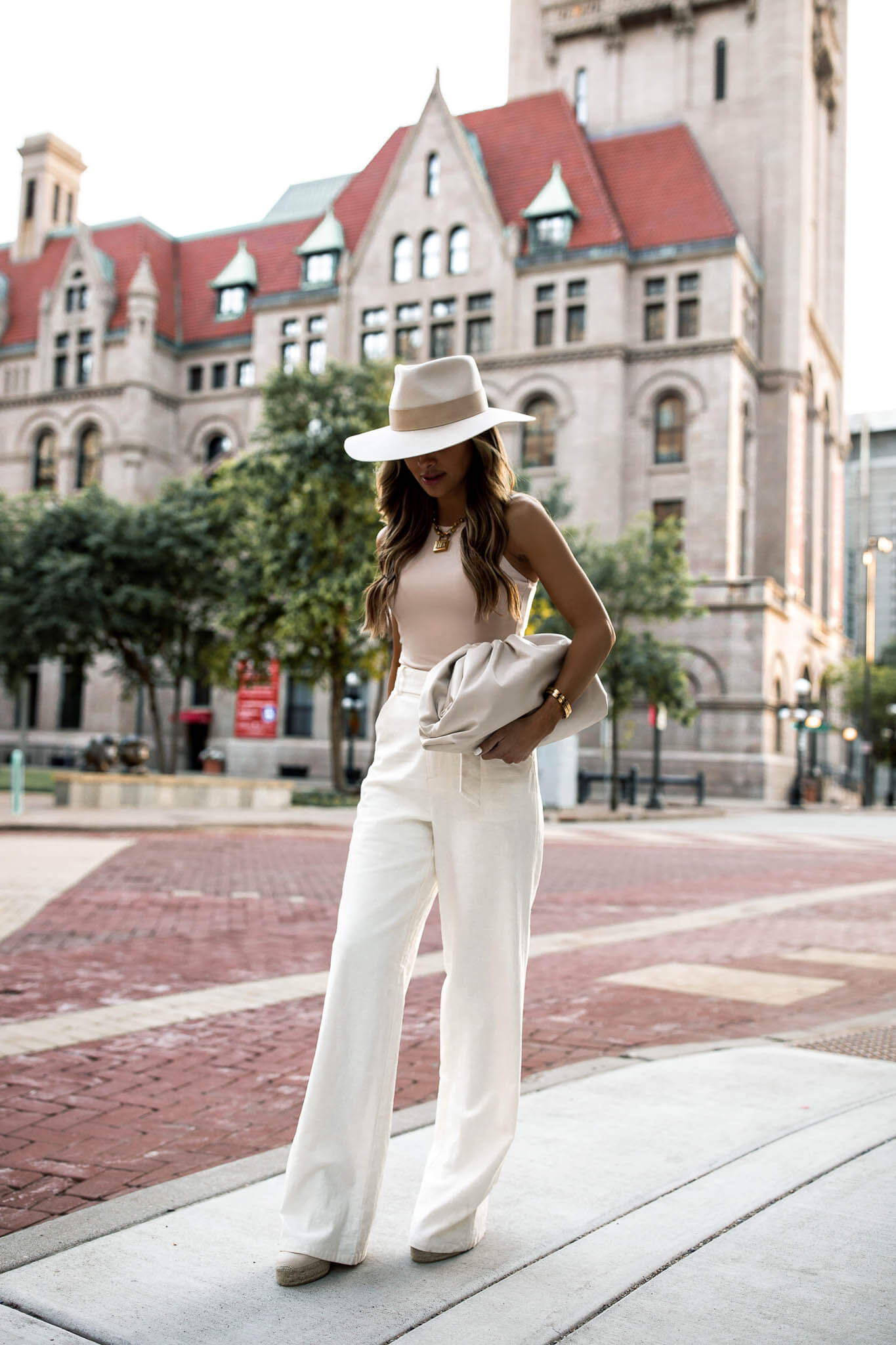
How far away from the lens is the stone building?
43406 mm

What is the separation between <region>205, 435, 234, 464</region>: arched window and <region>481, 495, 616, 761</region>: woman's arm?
170ft

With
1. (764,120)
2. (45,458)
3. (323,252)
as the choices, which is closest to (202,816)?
(323,252)

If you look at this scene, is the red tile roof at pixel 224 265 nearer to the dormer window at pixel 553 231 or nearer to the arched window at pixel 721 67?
the dormer window at pixel 553 231

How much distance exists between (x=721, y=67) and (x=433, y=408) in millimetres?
54035

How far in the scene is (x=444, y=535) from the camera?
3.01 m

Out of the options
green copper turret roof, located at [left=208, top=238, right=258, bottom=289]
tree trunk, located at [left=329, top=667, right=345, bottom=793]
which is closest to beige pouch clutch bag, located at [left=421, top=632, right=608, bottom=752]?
tree trunk, located at [left=329, top=667, right=345, bottom=793]

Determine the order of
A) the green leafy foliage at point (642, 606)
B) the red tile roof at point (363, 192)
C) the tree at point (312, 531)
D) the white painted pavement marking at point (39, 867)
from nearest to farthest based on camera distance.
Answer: the white painted pavement marking at point (39, 867) < the tree at point (312, 531) < the green leafy foliage at point (642, 606) < the red tile roof at point (363, 192)

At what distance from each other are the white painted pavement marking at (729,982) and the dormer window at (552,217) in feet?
139

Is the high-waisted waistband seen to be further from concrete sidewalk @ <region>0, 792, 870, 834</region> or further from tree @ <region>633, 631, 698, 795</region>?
tree @ <region>633, 631, 698, 795</region>

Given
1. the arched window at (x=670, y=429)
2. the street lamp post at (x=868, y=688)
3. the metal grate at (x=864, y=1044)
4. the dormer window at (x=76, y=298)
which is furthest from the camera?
the dormer window at (x=76, y=298)

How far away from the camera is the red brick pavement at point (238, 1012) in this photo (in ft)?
12.4

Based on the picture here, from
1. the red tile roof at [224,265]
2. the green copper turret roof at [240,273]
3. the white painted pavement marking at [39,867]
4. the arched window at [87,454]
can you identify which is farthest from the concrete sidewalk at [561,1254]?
the green copper turret roof at [240,273]

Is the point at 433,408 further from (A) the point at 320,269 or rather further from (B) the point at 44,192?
(B) the point at 44,192

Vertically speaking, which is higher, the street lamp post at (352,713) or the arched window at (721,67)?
the arched window at (721,67)
